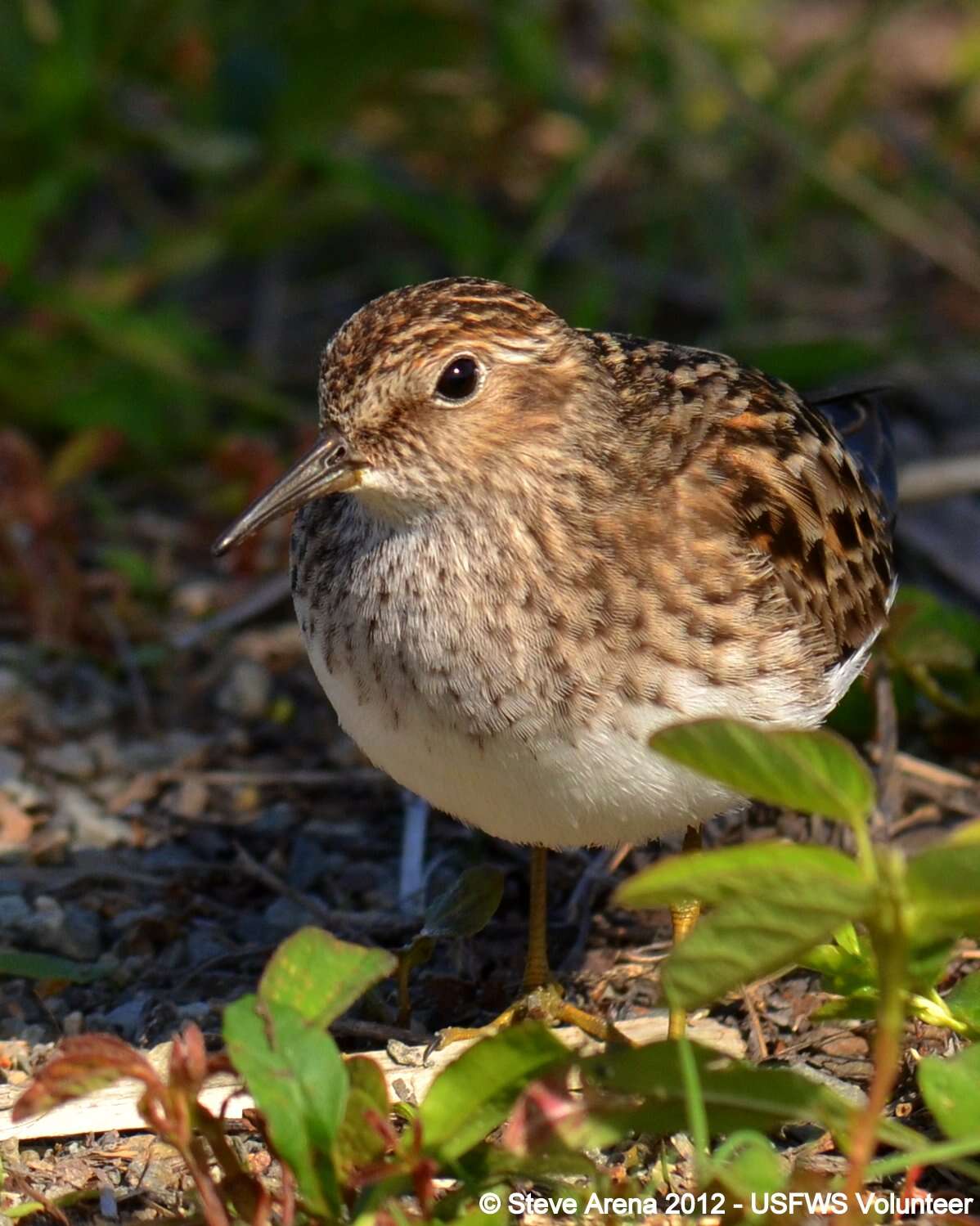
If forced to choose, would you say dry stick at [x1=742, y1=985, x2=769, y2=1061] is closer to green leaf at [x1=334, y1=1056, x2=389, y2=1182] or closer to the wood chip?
the wood chip

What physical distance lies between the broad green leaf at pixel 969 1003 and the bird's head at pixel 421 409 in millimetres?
1437

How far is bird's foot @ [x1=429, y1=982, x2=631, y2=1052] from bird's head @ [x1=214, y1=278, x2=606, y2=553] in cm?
121

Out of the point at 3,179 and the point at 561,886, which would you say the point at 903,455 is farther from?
the point at 3,179

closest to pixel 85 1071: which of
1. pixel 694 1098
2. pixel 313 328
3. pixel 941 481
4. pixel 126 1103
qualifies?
pixel 126 1103

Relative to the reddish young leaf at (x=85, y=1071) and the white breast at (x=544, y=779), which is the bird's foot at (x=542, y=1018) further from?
the reddish young leaf at (x=85, y=1071)

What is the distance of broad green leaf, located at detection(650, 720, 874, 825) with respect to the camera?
9.76 ft

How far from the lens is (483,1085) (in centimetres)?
327

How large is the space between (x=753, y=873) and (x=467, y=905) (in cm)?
131

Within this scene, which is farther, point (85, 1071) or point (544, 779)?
point (544, 779)

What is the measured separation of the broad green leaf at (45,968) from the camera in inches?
172

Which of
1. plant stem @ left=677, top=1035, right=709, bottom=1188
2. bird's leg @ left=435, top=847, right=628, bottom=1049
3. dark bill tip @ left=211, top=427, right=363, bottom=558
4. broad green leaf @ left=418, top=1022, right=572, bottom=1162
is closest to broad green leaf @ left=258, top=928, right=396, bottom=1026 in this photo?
broad green leaf @ left=418, top=1022, right=572, bottom=1162

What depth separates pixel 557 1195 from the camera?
3617 millimetres

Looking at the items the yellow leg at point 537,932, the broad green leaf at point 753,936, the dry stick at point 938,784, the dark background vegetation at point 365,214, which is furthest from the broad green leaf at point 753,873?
the dark background vegetation at point 365,214

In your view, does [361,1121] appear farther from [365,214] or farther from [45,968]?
[365,214]
